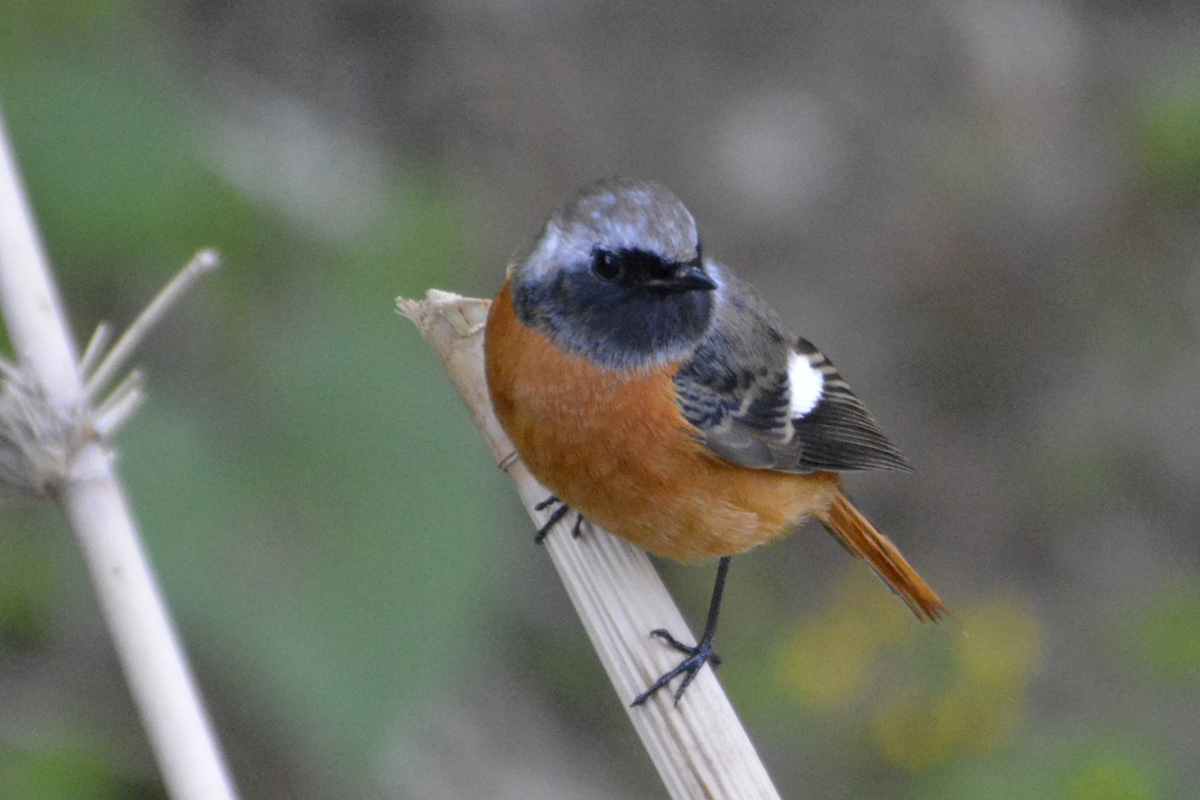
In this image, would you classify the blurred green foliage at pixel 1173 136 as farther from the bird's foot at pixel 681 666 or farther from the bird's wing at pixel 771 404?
the bird's foot at pixel 681 666

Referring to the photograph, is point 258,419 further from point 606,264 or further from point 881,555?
point 881,555

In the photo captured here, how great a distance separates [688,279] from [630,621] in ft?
2.66

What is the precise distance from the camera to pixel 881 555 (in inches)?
146

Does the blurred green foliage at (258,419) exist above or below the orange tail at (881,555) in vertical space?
above

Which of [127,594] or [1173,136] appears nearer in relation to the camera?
[127,594]

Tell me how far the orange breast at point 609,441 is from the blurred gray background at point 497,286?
0.34m

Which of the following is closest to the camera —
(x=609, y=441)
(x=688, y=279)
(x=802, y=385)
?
(x=688, y=279)

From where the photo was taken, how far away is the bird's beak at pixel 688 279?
2879 mm

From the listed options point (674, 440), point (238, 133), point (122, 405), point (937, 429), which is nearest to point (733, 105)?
point (937, 429)

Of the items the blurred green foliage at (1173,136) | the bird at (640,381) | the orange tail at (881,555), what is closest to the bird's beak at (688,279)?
the bird at (640,381)

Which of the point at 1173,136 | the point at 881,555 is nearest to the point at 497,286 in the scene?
the point at 881,555

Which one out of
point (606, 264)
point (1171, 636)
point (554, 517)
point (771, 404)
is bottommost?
point (1171, 636)

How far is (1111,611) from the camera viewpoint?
5656 mm

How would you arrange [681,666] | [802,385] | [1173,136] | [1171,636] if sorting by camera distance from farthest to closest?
1. [1173,136]
2. [1171,636]
3. [802,385]
4. [681,666]
